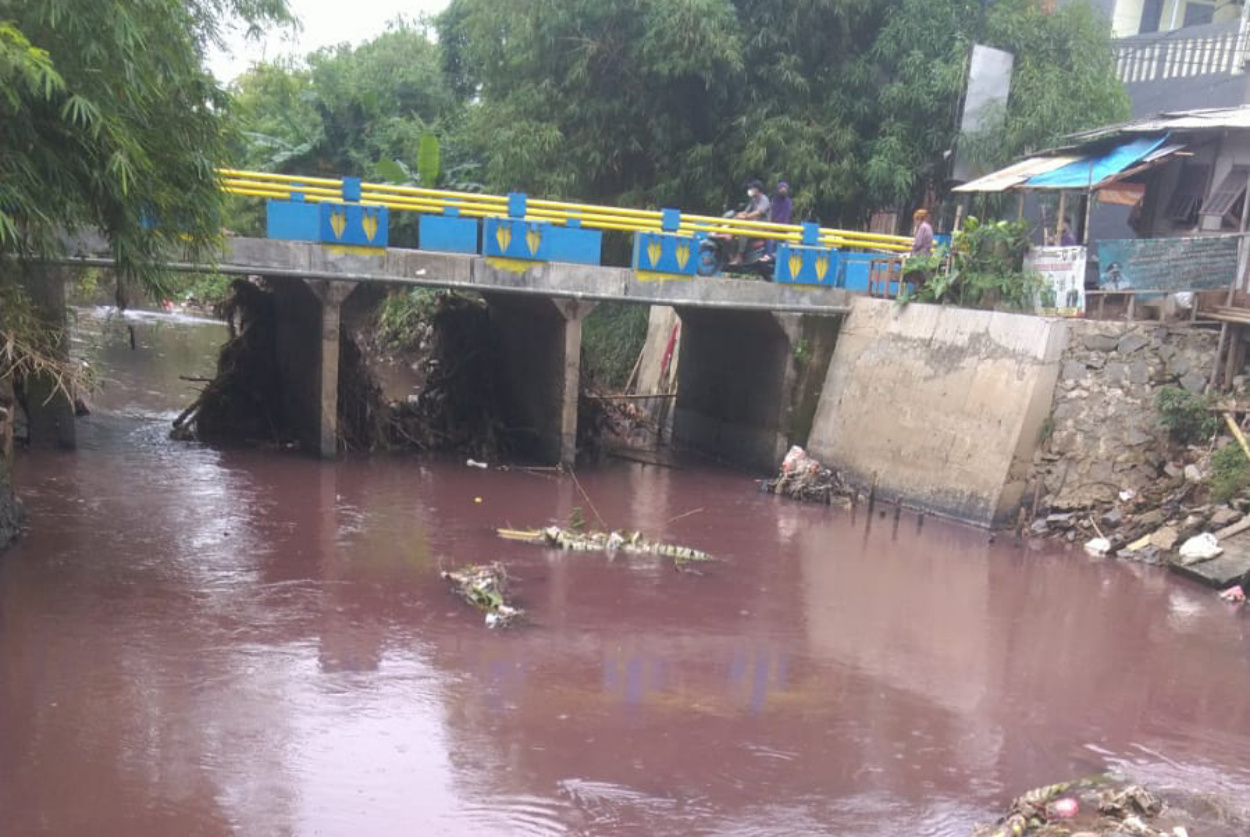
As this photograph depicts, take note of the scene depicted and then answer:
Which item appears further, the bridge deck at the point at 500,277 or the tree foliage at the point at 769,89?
the tree foliage at the point at 769,89

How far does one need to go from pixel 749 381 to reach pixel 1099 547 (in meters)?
6.46

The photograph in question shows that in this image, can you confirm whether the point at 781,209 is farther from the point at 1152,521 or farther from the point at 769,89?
the point at 1152,521

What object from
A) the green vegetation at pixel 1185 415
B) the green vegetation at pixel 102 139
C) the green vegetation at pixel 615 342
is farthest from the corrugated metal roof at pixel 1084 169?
the green vegetation at pixel 102 139

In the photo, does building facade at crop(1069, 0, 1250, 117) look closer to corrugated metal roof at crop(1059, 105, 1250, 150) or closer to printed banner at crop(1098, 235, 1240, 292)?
corrugated metal roof at crop(1059, 105, 1250, 150)

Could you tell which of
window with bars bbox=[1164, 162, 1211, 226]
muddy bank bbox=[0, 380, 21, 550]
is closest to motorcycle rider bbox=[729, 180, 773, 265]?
window with bars bbox=[1164, 162, 1211, 226]

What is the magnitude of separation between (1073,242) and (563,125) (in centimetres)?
1029

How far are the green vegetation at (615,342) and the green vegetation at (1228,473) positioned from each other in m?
12.5

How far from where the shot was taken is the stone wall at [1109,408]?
13.9 m

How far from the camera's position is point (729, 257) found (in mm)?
17000

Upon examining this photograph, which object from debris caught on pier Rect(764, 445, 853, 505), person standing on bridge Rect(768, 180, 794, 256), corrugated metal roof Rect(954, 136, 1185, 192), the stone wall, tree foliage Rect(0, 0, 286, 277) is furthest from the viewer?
person standing on bridge Rect(768, 180, 794, 256)

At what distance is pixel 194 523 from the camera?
11719 mm

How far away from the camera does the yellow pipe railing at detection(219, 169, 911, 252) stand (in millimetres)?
14250

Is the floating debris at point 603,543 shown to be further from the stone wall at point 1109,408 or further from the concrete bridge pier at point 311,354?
the stone wall at point 1109,408

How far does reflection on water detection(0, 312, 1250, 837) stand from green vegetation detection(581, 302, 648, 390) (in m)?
9.86
